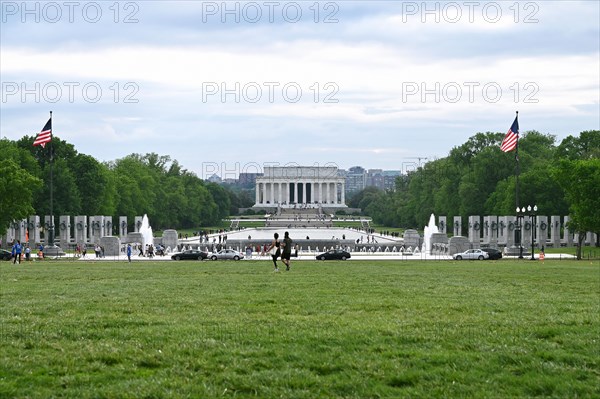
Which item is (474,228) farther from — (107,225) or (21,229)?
(21,229)

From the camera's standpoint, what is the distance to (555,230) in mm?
74812

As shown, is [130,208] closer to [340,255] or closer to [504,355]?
[340,255]

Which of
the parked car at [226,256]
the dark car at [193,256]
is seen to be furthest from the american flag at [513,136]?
the dark car at [193,256]

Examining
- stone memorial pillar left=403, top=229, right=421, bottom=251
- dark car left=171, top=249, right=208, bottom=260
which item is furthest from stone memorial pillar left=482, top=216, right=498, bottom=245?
dark car left=171, top=249, right=208, bottom=260

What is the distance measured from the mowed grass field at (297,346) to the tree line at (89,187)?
45444 mm

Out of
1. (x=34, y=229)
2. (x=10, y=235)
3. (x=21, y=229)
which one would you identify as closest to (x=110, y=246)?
(x=34, y=229)

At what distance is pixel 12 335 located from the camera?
11.5 meters

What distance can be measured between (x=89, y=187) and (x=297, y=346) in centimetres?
7791

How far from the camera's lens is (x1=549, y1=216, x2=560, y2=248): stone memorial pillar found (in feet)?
243

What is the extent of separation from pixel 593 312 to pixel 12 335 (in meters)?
9.20

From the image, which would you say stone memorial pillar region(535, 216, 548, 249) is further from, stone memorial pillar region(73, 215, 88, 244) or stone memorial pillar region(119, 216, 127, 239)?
stone memorial pillar region(119, 216, 127, 239)

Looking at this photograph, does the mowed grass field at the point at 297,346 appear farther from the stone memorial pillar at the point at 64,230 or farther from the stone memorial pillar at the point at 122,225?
the stone memorial pillar at the point at 122,225

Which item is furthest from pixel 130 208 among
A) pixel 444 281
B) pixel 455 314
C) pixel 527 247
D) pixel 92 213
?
pixel 455 314

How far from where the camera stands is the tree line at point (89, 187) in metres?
60.4
